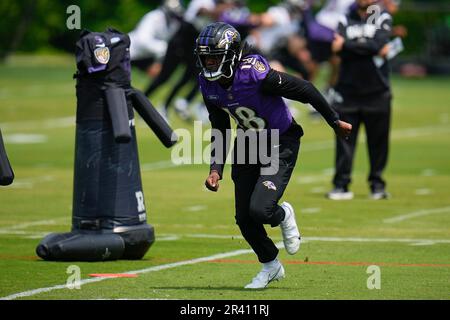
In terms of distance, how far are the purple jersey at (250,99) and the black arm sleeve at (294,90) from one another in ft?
0.21

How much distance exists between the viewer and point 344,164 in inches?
658

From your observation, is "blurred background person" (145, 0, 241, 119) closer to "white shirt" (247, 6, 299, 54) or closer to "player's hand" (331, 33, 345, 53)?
"white shirt" (247, 6, 299, 54)

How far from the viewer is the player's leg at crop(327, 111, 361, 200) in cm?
1669

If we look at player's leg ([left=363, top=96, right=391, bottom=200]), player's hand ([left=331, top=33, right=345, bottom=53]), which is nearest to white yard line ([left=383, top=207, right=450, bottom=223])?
player's leg ([left=363, top=96, right=391, bottom=200])

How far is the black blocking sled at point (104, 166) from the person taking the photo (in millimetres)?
11750

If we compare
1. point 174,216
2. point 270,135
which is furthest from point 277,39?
point 270,135

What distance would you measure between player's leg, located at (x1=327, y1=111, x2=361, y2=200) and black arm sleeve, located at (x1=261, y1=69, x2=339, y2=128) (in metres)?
6.24

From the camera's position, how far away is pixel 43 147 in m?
23.3

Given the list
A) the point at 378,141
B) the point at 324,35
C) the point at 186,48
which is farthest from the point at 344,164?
the point at 324,35

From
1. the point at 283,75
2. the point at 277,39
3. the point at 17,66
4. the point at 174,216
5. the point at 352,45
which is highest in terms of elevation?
A: the point at 283,75

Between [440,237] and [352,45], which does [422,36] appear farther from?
[440,237]

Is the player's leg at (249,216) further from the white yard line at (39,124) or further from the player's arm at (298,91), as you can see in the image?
A: the white yard line at (39,124)

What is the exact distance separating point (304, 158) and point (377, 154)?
490 cm

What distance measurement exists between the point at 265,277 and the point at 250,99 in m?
1.39
